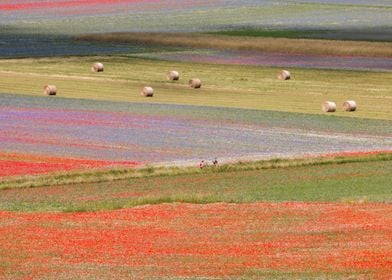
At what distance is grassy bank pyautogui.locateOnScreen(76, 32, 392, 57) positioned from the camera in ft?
318

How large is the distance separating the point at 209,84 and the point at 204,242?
152 ft

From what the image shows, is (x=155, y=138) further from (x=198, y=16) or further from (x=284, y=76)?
(x=198, y=16)

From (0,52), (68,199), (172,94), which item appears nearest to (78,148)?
(68,199)

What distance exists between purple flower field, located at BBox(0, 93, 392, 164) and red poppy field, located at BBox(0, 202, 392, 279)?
1221cm

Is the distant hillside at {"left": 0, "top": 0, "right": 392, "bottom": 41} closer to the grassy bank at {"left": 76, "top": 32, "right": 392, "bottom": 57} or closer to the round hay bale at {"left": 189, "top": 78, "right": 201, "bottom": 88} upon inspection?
the grassy bank at {"left": 76, "top": 32, "right": 392, "bottom": 57}

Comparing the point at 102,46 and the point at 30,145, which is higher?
the point at 30,145

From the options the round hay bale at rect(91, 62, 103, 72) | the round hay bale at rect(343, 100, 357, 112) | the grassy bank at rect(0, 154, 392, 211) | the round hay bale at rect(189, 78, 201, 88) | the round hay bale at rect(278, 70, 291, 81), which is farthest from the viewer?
the round hay bale at rect(91, 62, 103, 72)

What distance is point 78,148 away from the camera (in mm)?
54375

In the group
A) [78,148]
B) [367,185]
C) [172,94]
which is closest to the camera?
[367,185]

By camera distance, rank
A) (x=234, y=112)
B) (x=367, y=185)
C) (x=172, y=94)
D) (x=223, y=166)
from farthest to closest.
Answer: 1. (x=172, y=94)
2. (x=234, y=112)
3. (x=223, y=166)
4. (x=367, y=185)

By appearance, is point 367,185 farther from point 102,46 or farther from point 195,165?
point 102,46

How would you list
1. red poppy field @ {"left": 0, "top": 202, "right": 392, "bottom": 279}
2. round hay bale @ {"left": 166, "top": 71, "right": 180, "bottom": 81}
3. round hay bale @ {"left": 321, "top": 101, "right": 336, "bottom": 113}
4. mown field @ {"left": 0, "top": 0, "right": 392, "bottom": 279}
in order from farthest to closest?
1. round hay bale @ {"left": 166, "top": 71, "right": 180, "bottom": 81}
2. round hay bale @ {"left": 321, "top": 101, "right": 336, "bottom": 113}
3. mown field @ {"left": 0, "top": 0, "right": 392, "bottom": 279}
4. red poppy field @ {"left": 0, "top": 202, "right": 392, "bottom": 279}

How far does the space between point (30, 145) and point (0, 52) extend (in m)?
42.0

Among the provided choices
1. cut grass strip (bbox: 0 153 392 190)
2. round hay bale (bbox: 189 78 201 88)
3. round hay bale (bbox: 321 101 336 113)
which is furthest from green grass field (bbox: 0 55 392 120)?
cut grass strip (bbox: 0 153 392 190)
